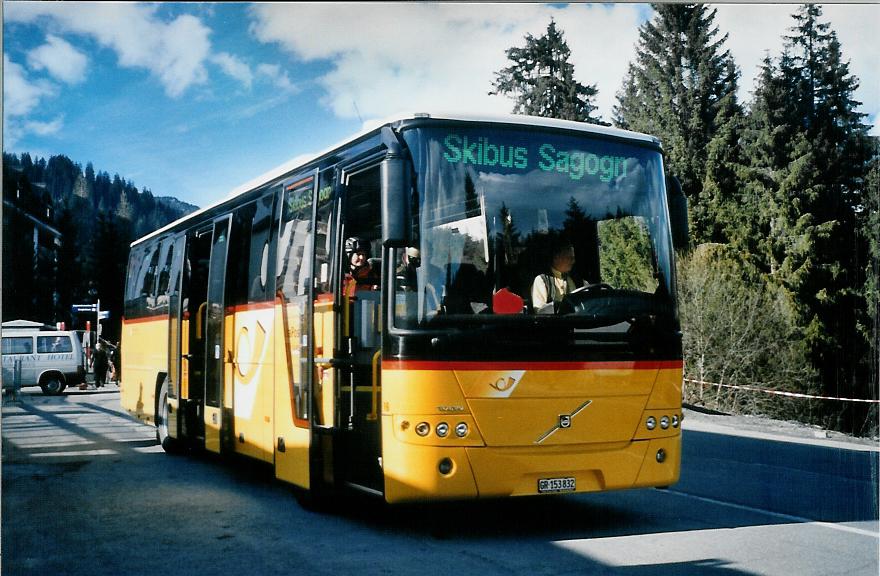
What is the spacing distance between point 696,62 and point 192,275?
1218cm

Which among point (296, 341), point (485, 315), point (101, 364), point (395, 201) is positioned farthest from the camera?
point (101, 364)

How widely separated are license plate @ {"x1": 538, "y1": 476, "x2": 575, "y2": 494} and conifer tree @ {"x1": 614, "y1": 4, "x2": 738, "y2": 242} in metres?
6.12

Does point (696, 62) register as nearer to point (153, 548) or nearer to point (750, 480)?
point (750, 480)

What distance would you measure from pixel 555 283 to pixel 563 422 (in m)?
1.04

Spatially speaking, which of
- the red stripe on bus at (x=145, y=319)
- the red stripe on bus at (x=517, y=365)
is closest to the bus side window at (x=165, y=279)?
the red stripe on bus at (x=145, y=319)

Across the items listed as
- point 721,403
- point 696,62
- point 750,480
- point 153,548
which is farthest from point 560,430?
point 721,403

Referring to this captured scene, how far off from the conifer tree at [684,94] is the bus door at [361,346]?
16.5ft

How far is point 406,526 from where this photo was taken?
7.78 meters

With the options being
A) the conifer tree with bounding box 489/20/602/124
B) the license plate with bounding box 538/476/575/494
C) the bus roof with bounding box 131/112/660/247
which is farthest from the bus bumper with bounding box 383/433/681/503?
the conifer tree with bounding box 489/20/602/124

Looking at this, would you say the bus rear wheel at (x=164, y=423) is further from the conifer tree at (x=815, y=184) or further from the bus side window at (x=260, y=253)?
the conifer tree at (x=815, y=184)

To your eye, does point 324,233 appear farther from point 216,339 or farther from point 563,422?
point 216,339

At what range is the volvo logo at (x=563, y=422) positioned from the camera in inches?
273

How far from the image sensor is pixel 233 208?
1059 cm

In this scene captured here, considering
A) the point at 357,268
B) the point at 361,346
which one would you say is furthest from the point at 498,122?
the point at 361,346
